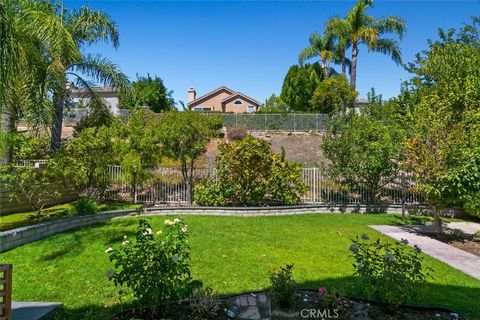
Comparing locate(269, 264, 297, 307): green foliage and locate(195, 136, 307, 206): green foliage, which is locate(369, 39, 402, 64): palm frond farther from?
locate(269, 264, 297, 307): green foliage

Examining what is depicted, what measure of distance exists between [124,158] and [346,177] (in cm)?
834

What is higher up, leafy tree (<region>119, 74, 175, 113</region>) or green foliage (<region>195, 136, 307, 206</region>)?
leafy tree (<region>119, 74, 175, 113</region>)

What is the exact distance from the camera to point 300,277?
5.59 metres

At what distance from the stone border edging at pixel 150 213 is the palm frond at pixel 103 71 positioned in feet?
20.0

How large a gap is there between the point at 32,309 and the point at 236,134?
19.0 m

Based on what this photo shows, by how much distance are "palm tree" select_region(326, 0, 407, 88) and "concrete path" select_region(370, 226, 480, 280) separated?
19.0 meters

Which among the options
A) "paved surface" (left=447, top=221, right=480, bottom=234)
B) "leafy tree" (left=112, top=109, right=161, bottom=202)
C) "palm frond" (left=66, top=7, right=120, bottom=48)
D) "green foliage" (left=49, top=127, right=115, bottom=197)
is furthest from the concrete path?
"palm frond" (left=66, top=7, right=120, bottom=48)

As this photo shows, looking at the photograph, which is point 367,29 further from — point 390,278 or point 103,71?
point 390,278

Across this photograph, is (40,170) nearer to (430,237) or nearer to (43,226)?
(43,226)

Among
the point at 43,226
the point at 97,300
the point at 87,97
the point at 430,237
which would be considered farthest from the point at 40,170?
the point at 430,237

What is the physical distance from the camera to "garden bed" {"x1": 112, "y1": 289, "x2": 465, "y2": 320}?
12.4 ft

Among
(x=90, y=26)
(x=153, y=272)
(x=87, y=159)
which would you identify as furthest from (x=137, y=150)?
(x=153, y=272)

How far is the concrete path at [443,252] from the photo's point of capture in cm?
659

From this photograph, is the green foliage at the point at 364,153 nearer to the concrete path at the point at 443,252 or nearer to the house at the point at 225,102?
the concrete path at the point at 443,252
